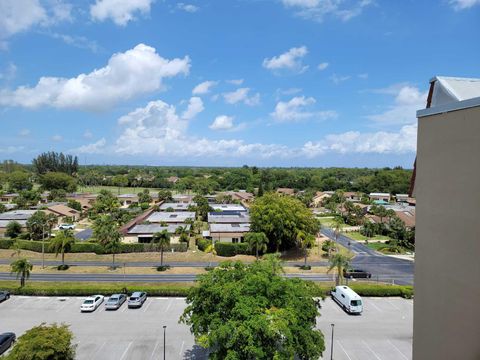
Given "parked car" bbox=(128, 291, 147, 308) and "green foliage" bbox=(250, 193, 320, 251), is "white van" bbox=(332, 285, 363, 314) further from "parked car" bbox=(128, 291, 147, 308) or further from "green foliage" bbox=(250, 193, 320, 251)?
"parked car" bbox=(128, 291, 147, 308)

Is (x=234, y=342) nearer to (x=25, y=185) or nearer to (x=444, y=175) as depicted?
(x=444, y=175)

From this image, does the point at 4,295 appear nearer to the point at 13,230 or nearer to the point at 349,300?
the point at 13,230

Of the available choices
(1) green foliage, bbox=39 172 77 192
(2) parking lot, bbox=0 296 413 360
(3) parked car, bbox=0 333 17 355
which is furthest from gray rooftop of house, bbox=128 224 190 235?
(1) green foliage, bbox=39 172 77 192

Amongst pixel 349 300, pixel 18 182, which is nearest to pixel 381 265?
pixel 349 300

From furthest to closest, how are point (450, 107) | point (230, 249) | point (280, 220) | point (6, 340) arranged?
point (230, 249) → point (280, 220) → point (6, 340) → point (450, 107)

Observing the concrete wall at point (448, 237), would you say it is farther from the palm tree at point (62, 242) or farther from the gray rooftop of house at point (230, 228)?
the gray rooftop of house at point (230, 228)

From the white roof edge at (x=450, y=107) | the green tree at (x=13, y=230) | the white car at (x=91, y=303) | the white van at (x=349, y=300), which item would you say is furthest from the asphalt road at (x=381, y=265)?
the green tree at (x=13, y=230)

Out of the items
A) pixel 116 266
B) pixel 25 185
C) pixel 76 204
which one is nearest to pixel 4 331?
pixel 116 266
